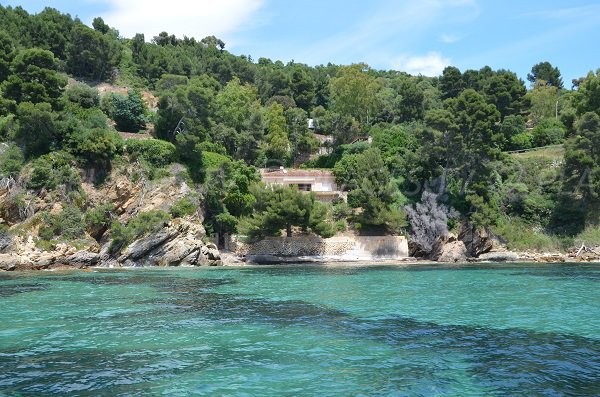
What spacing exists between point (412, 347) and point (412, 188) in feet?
133

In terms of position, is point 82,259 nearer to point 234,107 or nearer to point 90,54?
point 234,107

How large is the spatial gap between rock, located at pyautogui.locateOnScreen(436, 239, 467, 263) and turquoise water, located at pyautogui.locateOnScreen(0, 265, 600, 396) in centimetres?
1839

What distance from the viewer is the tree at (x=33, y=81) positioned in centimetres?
4128

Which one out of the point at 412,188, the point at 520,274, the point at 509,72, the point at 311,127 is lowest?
the point at 520,274

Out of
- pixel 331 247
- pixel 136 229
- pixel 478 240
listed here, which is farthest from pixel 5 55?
pixel 478 240

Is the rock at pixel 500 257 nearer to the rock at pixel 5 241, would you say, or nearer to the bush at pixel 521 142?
the bush at pixel 521 142

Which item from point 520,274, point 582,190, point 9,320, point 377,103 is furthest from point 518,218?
point 9,320

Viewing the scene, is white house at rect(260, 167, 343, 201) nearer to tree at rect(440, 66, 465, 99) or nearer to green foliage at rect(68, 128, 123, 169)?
green foliage at rect(68, 128, 123, 169)

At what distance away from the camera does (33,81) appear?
136 feet

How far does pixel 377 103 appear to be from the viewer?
62375 millimetres

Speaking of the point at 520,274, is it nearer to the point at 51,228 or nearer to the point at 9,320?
the point at 9,320

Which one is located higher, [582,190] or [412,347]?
[582,190]

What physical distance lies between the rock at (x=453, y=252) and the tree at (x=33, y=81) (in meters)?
34.0

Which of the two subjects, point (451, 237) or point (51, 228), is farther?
point (451, 237)
